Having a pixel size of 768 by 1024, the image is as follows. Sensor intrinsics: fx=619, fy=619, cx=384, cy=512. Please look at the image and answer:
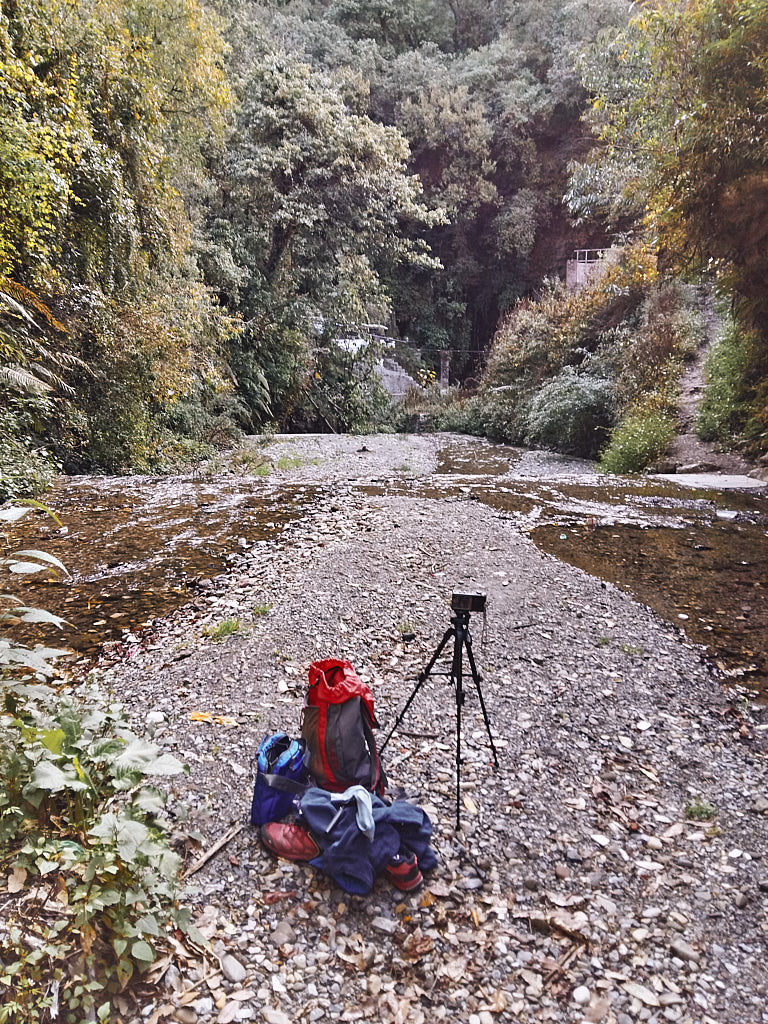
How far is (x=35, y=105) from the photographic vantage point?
308 inches

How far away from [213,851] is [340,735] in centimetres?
64

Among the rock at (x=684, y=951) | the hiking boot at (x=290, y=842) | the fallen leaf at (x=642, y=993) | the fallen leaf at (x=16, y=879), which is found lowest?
the fallen leaf at (x=642, y=993)

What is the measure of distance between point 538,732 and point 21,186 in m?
7.48

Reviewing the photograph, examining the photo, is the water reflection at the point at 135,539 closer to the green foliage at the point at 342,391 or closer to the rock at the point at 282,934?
the rock at the point at 282,934

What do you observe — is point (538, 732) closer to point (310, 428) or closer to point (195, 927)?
point (195, 927)

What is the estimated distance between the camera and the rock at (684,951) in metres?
2.07

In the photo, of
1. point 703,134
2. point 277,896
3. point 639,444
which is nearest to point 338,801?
point 277,896

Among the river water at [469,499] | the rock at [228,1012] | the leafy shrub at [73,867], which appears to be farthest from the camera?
the river water at [469,499]

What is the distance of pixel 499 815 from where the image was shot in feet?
8.93

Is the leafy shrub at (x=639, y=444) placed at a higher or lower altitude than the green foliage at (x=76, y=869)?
higher

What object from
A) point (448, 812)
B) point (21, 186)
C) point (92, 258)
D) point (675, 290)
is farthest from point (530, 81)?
point (448, 812)

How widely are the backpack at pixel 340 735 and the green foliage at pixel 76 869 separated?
654mm

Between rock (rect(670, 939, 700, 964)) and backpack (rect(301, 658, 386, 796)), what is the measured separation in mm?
1184

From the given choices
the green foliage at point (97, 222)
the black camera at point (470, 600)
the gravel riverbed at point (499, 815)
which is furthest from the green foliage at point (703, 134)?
the black camera at point (470, 600)
